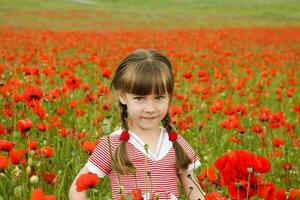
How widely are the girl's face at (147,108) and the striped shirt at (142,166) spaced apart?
0.33 ft

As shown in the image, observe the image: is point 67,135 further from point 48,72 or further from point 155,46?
point 155,46

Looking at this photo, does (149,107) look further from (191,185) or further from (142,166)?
(191,185)

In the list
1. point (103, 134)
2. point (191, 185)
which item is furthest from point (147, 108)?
point (103, 134)

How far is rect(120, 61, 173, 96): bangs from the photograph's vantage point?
94.1 inches

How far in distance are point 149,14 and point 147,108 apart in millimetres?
32438

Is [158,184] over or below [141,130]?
below

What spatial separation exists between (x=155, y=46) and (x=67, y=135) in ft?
29.9

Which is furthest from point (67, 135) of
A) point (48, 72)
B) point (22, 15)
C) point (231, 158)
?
point (22, 15)

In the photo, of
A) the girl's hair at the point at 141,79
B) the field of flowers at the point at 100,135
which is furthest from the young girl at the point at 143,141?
the field of flowers at the point at 100,135

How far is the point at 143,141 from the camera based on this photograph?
8.26 feet

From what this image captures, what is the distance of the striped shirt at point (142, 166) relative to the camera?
2420mm

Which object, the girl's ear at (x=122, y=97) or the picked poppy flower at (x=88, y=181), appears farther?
the girl's ear at (x=122, y=97)

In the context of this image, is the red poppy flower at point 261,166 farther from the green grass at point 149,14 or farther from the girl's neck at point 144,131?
the green grass at point 149,14

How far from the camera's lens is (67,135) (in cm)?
346
